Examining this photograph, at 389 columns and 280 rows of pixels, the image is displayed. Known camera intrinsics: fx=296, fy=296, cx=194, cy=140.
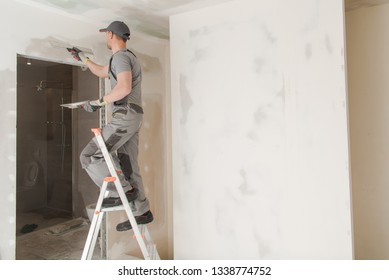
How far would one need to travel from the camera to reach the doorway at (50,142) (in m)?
3.46

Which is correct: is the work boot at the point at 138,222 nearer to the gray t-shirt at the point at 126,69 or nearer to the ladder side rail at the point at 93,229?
the ladder side rail at the point at 93,229

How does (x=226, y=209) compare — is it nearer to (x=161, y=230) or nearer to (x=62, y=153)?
(x=161, y=230)

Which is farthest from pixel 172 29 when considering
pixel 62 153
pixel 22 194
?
pixel 22 194

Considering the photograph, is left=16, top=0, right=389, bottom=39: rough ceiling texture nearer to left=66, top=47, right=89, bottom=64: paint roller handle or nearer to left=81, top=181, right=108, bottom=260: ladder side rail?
left=66, top=47, right=89, bottom=64: paint roller handle

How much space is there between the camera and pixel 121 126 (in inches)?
82.5

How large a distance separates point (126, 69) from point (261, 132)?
1102 millimetres

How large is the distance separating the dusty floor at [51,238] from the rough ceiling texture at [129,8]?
216 centimetres

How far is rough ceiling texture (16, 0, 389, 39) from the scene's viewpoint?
2.31 m

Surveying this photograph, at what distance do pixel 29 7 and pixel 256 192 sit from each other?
88.4 inches

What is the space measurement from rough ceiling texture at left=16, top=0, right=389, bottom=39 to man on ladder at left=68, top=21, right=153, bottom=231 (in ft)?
1.00

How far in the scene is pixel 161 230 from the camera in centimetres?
346

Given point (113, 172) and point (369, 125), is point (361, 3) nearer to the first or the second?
point (369, 125)

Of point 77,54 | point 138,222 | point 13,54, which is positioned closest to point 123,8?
point 77,54

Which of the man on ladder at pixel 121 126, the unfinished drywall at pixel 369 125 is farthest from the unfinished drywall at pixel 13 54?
the unfinished drywall at pixel 369 125
